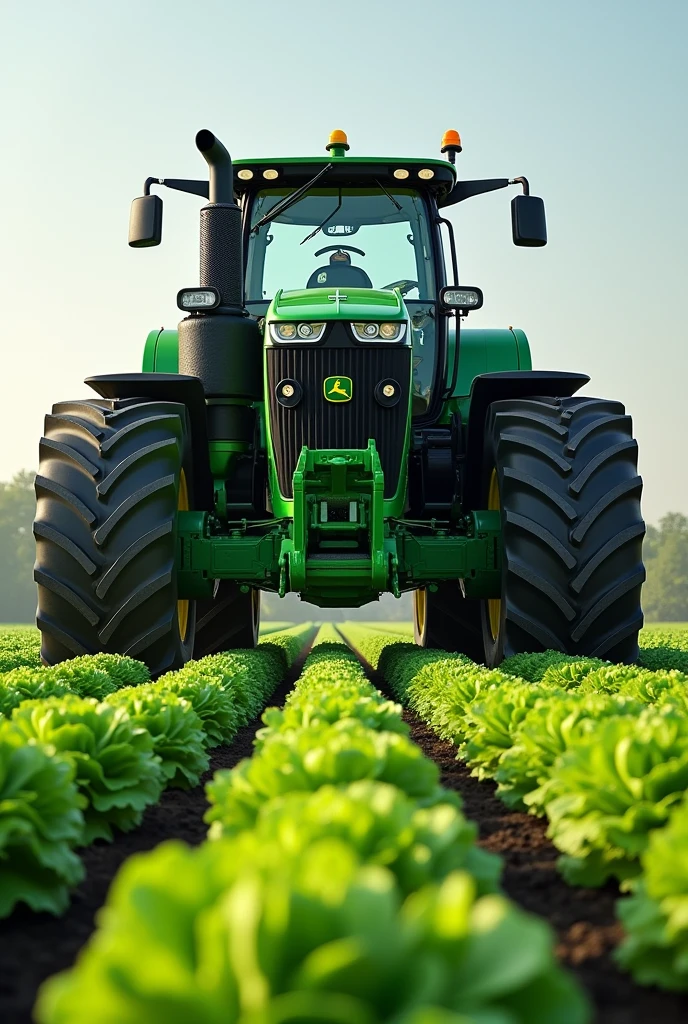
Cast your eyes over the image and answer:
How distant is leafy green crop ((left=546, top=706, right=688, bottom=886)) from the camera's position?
2.82m

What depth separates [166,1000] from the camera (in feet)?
4.25

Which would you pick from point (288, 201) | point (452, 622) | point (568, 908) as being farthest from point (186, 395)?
point (568, 908)

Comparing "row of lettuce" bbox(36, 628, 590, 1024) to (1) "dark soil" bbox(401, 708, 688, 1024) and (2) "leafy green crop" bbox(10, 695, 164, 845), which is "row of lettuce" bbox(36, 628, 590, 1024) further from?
(2) "leafy green crop" bbox(10, 695, 164, 845)

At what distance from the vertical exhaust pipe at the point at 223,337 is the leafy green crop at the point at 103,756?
393 cm

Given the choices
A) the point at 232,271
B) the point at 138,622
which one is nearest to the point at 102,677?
the point at 138,622

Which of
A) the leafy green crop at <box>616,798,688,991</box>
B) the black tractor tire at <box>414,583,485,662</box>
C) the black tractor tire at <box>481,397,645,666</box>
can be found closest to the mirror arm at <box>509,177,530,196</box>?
the black tractor tire at <box>481,397,645,666</box>

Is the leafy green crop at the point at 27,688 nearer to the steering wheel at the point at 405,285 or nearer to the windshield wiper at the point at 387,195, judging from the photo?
the steering wheel at the point at 405,285

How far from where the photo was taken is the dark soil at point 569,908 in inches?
78.5

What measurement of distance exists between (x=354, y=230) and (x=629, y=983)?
661 cm

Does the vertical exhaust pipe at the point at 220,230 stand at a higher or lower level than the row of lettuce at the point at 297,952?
higher

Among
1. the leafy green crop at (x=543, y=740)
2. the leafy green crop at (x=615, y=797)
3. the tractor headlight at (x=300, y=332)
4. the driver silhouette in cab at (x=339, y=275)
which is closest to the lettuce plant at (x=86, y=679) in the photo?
the leafy green crop at (x=543, y=740)

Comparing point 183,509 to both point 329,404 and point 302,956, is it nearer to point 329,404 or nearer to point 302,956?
point 329,404

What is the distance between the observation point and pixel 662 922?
214 cm

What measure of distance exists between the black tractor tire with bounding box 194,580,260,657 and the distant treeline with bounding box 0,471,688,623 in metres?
59.9
